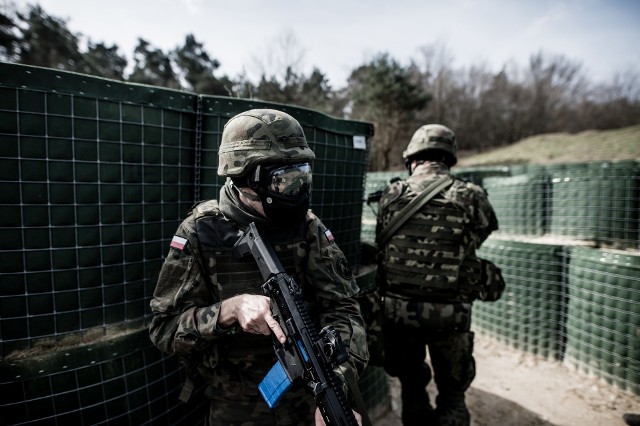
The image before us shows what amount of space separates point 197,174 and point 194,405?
1642mm

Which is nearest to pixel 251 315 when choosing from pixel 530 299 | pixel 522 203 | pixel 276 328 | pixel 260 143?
pixel 276 328

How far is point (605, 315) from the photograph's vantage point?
3.99m

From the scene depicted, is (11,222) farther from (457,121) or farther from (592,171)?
(457,121)

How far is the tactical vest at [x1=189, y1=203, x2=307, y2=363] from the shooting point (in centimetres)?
167

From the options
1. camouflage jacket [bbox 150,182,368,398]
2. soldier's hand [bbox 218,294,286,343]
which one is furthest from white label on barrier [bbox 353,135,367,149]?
soldier's hand [bbox 218,294,286,343]

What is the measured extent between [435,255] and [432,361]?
88 centimetres

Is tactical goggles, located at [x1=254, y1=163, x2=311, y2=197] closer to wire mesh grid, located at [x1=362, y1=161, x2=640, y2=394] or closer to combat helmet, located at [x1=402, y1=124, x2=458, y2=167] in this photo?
combat helmet, located at [x1=402, y1=124, x2=458, y2=167]

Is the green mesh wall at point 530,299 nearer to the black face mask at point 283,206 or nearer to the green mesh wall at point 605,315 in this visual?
the green mesh wall at point 605,315

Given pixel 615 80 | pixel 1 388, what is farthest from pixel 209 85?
pixel 615 80

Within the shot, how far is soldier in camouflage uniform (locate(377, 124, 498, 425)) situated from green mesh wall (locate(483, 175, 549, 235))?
12.7ft

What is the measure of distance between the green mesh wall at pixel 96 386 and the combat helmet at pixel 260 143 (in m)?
1.30

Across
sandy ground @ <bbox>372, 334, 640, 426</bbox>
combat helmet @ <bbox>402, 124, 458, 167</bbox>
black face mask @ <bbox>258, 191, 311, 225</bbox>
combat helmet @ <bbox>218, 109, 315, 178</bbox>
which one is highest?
combat helmet @ <bbox>402, 124, 458, 167</bbox>

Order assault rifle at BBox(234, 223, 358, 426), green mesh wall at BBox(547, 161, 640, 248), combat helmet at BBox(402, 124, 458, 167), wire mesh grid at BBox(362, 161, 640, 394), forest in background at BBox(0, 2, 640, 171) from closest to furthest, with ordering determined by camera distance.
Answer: assault rifle at BBox(234, 223, 358, 426), combat helmet at BBox(402, 124, 458, 167), wire mesh grid at BBox(362, 161, 640, 394), green mesh wall at BBox(547, 161, 640, 248), forest in background at BBox(0, 2, 640, 171)

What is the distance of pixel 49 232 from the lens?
74.4 inches
